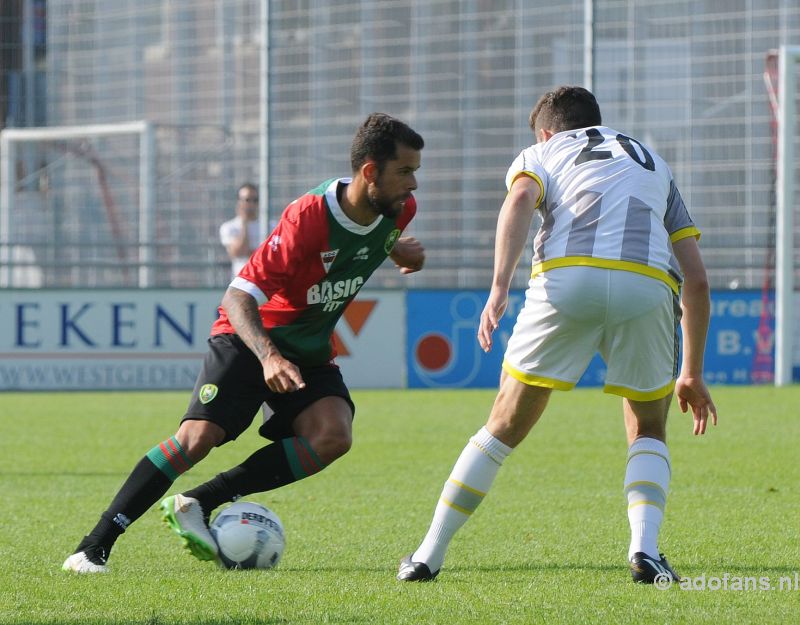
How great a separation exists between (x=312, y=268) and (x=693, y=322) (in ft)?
4.55

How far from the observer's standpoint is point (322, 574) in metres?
4.99

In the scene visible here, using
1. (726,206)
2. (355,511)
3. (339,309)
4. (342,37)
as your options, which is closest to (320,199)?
(339,309)

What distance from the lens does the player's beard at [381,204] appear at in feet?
16.4

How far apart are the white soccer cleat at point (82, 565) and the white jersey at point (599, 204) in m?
1.87

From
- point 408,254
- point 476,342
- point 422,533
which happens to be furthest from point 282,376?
point 476,342

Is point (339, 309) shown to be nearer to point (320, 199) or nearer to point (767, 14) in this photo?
point (320, 199)

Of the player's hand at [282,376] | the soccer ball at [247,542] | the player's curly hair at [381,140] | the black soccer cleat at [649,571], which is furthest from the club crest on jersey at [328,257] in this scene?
the black soccer cleat at [649,571]

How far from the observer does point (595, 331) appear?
184 inches

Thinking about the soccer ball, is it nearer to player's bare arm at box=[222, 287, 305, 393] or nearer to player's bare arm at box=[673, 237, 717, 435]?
player's bare arm at box=[222, 287, 305, 393]

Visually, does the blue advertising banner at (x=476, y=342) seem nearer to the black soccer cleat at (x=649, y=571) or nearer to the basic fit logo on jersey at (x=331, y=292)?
the basic fit logo on jersey at (x=331, y=292)

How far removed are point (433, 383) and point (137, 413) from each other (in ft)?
13.8

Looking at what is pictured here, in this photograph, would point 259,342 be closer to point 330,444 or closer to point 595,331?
point 330,444

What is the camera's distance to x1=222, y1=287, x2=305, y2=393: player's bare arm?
4684 millimetres

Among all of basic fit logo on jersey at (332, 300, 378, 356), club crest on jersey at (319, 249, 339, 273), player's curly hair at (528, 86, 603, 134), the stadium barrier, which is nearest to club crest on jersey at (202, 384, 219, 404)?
club crest on jersey at (319, 249, 339, 273)
